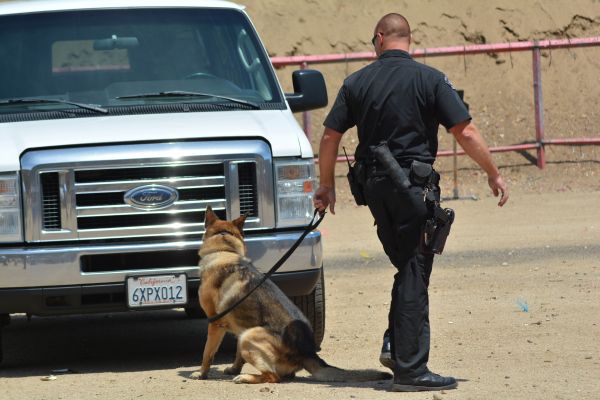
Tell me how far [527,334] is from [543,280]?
240 centimetres

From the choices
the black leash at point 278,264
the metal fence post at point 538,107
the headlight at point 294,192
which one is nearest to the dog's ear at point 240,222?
the black leash at point 278,264

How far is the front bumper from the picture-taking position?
8016 mm

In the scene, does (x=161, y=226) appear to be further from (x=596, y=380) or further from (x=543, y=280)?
(x=543, y=280)

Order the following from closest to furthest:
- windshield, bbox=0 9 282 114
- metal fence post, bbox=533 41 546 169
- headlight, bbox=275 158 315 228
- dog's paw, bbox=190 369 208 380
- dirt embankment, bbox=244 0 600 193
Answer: dog's paw, bbox=190 369 208 380 < headlight, bbox=275 158 315 228 < windshield, bbox=0 9 282 114 < metal fence post, bbox=533 41 546 169 < dirt embankment, bbox=244 0 600 193

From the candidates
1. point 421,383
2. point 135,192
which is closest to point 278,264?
point 135,192

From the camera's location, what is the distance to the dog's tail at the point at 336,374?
24.5ft

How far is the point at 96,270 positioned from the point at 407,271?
2.09 metres

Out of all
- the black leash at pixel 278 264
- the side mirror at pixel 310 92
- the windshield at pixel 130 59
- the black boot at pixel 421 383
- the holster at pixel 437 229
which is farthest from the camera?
the side mirror at pixel 310 92

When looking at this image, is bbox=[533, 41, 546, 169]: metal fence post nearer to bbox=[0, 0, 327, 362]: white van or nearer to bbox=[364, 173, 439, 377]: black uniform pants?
bbox=[0, 0, 327, 362]: white van

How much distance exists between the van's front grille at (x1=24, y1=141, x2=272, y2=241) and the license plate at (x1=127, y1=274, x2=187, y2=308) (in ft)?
0.93

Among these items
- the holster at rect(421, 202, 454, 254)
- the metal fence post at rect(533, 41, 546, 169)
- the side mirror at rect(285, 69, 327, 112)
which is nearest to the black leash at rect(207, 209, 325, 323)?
the holster at rect(421, 202, 454, 254)

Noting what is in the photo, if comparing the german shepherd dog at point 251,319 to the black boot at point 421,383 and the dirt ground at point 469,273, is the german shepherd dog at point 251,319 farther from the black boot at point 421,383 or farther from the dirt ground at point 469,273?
the black boot at point 421,383

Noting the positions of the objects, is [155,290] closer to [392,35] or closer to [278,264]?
[278,264]

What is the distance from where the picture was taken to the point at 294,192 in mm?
8391
